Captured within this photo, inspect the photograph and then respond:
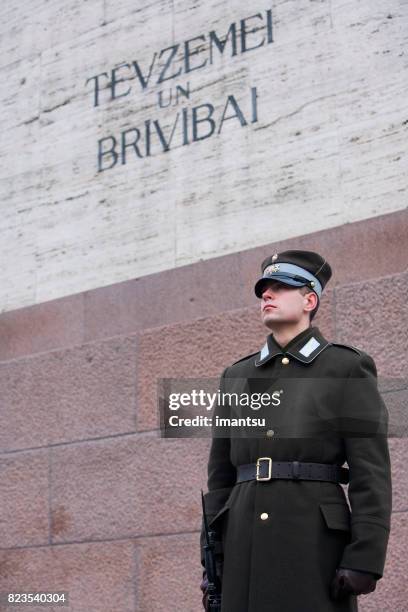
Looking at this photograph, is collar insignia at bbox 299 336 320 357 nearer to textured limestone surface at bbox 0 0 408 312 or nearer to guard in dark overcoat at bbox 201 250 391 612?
guard in dark overcoat at bbox 201 250 391 612

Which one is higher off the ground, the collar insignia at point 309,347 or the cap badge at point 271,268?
the cap badge at point 271,268

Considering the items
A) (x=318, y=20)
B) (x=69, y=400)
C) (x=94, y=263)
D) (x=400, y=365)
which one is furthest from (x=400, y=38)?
(x=69, y=400)

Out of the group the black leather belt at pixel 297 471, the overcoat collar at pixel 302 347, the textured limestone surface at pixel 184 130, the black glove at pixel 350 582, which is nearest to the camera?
the black glove at pixel 350 582

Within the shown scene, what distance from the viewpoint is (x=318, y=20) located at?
6.68 metres

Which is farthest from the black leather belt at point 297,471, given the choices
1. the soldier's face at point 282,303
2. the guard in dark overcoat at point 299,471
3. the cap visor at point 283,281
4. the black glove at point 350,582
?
the cap visor at point 283,281

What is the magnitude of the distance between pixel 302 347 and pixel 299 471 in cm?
48

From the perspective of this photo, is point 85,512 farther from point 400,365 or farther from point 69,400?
point 400,365

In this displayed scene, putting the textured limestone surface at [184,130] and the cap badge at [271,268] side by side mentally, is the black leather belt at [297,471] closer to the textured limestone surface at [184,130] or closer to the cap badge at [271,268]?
the cap badge at [271,268]

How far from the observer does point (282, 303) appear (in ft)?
13.7

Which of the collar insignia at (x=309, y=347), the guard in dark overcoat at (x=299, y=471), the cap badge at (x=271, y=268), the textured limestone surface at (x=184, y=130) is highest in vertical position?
the textured limestone surface at (x=184, y=130)

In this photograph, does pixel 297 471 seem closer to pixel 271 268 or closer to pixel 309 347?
pixel 309 347

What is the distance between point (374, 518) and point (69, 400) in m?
3.35

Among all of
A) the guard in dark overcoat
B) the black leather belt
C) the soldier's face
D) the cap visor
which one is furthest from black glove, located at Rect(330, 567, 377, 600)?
the cap visor

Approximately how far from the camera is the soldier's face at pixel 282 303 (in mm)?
4168
